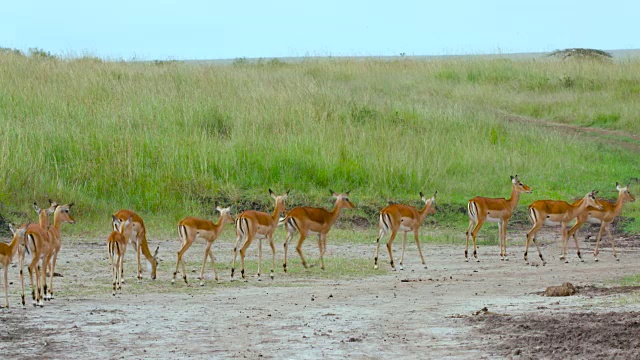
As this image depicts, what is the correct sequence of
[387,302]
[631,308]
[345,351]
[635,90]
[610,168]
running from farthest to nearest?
[635,90] → [610,168] → [387,302] → [631,308] → [345,351]

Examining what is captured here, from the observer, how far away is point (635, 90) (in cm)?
2822

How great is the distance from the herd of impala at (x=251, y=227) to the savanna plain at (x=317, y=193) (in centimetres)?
28

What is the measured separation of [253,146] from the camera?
1778 cm

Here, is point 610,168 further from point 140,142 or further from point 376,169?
point 140,142

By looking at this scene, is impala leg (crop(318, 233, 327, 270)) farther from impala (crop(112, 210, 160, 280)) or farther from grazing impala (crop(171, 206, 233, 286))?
impala (crop(112, 210, 160, 280))

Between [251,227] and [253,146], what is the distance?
6.63 metres

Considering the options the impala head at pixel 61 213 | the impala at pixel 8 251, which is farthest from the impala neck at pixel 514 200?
the impala at pixel 8 251

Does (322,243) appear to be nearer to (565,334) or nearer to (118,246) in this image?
(118,246)

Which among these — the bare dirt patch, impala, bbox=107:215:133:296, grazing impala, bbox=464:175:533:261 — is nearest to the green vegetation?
grazing impala, bbox=464:175:533:261

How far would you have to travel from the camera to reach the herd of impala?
30.3ft

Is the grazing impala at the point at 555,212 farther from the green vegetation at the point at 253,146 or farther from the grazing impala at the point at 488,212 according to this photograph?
the green vegetation at the point at 253,146

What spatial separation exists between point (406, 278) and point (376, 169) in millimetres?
6151

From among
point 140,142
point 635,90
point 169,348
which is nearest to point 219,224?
point 169,348

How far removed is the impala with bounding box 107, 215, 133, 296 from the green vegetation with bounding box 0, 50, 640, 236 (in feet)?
12.4
